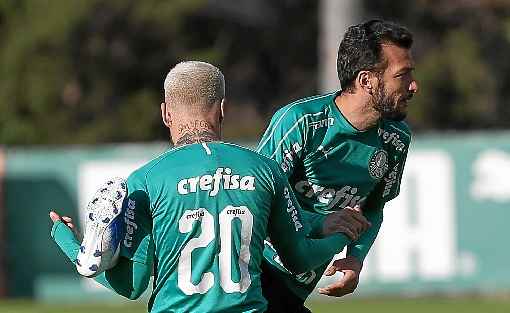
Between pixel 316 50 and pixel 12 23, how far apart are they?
22.4ft

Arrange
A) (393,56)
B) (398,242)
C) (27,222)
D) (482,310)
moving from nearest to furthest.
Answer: (393,56) < (482,310) < (398,242) < (27,222)

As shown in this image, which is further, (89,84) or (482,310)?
(89,84)

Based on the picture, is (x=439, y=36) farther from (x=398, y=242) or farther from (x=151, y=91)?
(x=398, y=242)

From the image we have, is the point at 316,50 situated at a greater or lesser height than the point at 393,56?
lesser

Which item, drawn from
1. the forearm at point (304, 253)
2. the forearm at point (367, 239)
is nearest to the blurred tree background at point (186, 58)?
the forearm at point (367, 239)

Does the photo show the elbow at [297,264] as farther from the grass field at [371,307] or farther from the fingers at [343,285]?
the grass field at [371,307]

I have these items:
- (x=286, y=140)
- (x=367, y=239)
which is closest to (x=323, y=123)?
(x=286, y=140)

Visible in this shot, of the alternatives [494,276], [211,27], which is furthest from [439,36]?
[494,276]

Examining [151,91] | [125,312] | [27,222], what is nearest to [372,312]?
[125,312]

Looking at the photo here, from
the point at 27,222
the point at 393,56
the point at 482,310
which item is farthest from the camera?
the point at 27,222

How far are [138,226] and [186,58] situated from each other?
23.3m

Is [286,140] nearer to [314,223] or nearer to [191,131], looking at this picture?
[314,223]

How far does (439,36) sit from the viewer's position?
3066 cm

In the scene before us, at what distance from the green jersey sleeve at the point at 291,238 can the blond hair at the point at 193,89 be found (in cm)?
39
